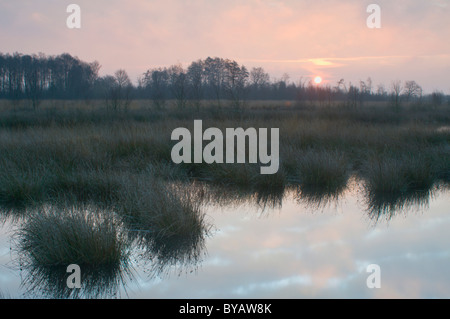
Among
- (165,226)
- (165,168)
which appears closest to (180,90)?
(165,168)

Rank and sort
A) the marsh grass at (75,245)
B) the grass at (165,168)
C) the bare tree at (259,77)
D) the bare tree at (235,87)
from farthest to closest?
1. the bare tree at (259,77)
2. the bare tree at (235,87)
3. the grass at (165,168)
4. the marsh grass at (75,245)

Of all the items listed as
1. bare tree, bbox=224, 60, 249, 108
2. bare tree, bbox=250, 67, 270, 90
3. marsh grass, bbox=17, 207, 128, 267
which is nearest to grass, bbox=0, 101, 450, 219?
marsh grass, bbox=17, 207, 128, 267

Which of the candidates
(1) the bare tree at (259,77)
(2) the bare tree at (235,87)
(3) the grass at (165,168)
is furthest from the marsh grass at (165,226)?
(1) the bare tree at (259,77)

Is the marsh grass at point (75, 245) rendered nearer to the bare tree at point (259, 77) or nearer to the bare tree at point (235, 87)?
the bare tree at point (235, 87)

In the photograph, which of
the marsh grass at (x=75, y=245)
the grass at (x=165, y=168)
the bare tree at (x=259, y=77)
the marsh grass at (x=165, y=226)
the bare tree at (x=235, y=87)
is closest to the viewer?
the marsh grass at (x=75, y=245)

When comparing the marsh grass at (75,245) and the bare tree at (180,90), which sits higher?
the bare tree at (180,90)

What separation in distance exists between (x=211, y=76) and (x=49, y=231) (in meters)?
46.5

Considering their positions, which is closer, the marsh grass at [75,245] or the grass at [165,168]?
the marsh grass at [75,245]

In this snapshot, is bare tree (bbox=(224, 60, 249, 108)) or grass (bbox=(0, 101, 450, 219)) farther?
bare tree (bbox=(224, 60, 249, 108))

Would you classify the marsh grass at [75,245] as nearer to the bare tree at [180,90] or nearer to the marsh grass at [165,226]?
the marsh grass at [165,226]

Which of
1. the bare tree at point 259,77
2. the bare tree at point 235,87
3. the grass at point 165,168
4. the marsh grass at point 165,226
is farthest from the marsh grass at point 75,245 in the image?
the bare tree at point 259,77

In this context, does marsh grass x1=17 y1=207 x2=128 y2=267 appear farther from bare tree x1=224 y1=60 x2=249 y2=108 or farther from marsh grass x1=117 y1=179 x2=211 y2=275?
bare tree x1=224 y1=60 x2=249 y2=108

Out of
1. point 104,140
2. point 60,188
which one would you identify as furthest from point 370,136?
point 60,188

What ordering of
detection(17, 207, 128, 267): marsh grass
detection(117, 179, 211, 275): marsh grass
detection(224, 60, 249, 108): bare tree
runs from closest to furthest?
detection(17, 207, 128, 267): marsh grass → detection(117, 179, 211, 275): marsh grass → detection(224, 60, 249, 108): bare tree
